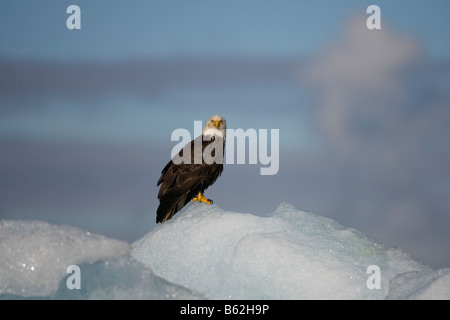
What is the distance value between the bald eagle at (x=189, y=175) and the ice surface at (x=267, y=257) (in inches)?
37.3

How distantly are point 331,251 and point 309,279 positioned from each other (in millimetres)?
702

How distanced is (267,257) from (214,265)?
2.35 ft

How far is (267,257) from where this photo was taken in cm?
700

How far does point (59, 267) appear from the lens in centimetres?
673

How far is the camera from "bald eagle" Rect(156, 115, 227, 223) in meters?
9.36

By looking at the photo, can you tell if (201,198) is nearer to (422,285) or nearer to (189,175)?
(189,175)

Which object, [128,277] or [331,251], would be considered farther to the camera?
[331,251]

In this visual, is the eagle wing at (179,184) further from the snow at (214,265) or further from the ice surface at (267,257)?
the snow at (214,265)

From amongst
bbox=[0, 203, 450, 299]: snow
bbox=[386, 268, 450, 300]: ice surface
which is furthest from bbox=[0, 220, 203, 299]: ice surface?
bbox=[386, 268, 450, 300]: ice surface

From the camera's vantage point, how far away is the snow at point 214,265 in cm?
661

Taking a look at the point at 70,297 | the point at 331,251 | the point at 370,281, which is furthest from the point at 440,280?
the point at 70,297

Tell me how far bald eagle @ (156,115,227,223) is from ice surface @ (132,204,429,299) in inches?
37.3
